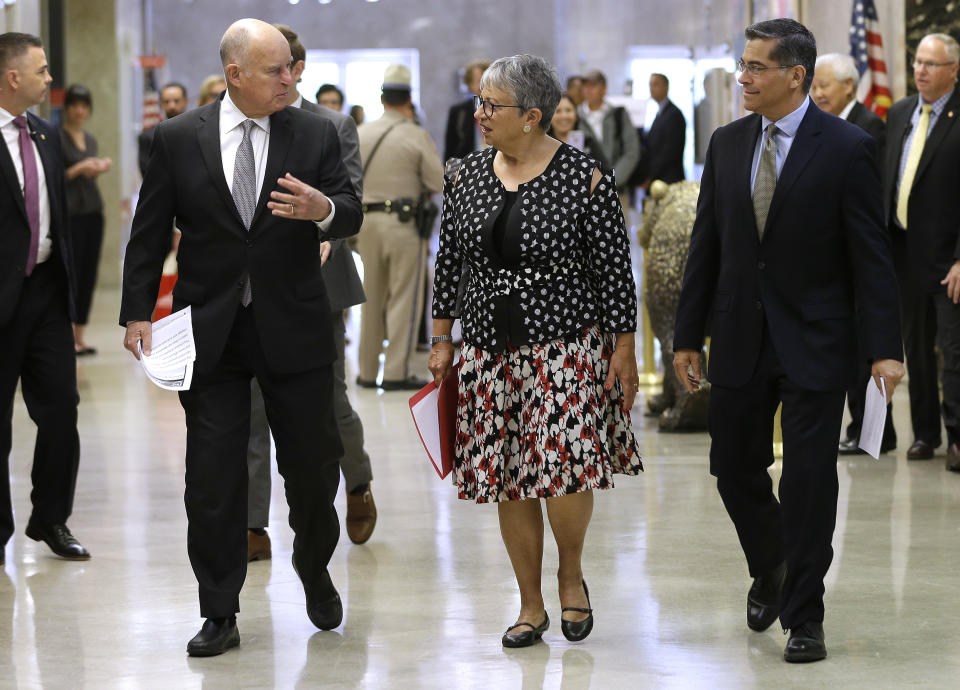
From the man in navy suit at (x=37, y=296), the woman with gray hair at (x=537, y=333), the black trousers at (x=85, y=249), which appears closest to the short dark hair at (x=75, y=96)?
the black trousers at (x=85, y=249)

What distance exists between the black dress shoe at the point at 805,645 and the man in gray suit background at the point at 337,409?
1.99 m

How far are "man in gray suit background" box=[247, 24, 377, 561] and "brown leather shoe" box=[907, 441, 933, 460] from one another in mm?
2817

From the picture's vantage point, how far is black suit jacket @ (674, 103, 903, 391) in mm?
3898

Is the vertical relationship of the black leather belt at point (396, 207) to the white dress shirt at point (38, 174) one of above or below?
below

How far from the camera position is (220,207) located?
407cm

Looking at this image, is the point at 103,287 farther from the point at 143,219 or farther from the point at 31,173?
the point at 143,219

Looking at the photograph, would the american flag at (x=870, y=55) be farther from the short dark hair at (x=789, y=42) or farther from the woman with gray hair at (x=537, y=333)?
the woman with gray hair at (x=537, y=333)

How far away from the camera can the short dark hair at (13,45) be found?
17.4ft

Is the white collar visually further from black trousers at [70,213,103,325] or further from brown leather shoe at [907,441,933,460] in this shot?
black trousers at [70,213,103,325]

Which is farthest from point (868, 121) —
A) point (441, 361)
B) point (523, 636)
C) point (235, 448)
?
point (235, 448)

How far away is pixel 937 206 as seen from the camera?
6906 millimetres

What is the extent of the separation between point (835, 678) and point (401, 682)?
1.13m

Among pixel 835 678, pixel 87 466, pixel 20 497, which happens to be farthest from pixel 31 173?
pixel 835 678

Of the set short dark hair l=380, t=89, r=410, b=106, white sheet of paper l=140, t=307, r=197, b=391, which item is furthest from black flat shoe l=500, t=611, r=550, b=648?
short dark hair l=380, t=89, r=410, b=106
